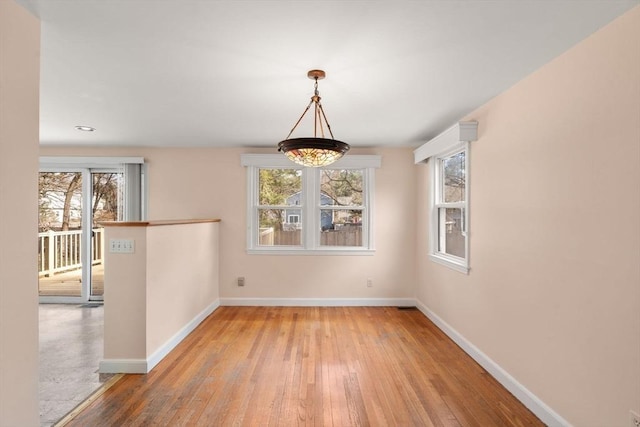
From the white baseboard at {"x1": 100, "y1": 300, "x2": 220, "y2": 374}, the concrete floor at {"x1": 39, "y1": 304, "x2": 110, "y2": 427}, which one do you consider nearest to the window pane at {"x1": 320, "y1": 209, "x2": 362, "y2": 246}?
the white baseboard at {"x1": 100, "y1": 300, "x2": 220, "y2": 374}

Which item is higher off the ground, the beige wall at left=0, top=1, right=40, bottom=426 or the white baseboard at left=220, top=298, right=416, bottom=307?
the beige wall at left=0, top=1, right=40, bottom=426

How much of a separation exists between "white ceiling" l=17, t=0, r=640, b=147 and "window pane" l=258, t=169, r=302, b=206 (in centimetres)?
139

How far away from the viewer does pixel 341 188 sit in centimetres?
462

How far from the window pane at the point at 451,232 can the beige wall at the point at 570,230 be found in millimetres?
641

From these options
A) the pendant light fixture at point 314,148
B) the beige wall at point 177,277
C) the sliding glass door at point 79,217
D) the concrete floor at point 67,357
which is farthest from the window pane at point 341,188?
the concrete floor at point 67,357

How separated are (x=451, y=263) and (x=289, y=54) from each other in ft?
8.57

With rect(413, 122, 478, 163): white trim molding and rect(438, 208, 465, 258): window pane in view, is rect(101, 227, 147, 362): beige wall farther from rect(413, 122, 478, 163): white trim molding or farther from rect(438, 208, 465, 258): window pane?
rect(438, 208, 465, 258): window pane

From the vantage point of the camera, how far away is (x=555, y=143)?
6.42ft

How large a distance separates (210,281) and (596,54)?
4.24 m

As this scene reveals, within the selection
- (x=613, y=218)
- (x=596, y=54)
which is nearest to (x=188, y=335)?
(x=613, y=218)

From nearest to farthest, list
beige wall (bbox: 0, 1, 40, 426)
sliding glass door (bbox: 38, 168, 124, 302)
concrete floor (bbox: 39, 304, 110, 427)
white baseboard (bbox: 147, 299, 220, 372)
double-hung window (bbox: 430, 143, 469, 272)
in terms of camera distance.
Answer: beige wall (bbox: 0, 1, 40, 426), concrete floor (bbox: 39, 304, 110, 427), white baseboard (bbox: 147, 299, 220, 372), double-hung window (bbox: 430, 143, 469, 272), sliding glass door (bbox: 38, 168, 124, 302)

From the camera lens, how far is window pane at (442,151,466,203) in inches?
132

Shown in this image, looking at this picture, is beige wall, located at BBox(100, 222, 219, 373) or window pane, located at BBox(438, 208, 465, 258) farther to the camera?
window pane, located at BBox(438, 208, 465, 258)

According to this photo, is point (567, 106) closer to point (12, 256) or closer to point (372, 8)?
point (372, 8)
